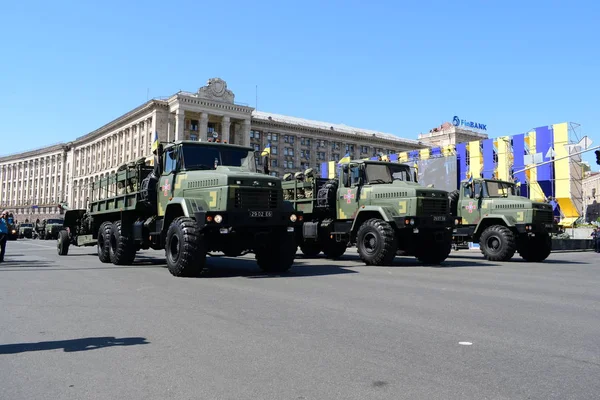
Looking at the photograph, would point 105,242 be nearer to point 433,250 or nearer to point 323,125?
point 433,250

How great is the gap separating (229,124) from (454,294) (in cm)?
9324

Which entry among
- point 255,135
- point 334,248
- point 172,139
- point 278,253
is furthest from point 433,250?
point 255,135

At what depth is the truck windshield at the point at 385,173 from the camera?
15117 mm

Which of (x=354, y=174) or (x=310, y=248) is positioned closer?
(x=354, y=174)

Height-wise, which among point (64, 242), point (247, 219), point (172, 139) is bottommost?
point (64, 242)

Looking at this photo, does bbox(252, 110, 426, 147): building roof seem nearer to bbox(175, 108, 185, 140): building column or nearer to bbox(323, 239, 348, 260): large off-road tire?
bbox(175, 108, 185, 140): building column

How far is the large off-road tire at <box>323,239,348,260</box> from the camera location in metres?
16.9

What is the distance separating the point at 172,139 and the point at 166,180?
8035cm

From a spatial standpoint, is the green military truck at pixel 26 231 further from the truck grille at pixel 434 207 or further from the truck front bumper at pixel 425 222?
the truck grille at pixel 434 207

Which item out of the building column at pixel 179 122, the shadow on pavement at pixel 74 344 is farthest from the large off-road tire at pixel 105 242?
the building column at pixel 179 122

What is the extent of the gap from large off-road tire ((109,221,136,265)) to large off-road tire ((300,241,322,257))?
19.6 ft

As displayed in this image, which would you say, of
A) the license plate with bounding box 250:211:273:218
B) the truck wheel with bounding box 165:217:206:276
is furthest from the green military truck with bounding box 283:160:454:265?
the truck wheel with bounding box 165:217:206:276

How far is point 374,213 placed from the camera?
14586mm

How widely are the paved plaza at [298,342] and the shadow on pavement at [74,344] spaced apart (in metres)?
0.01
